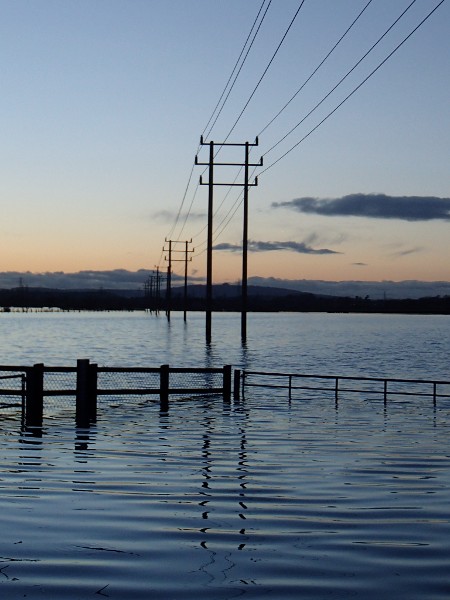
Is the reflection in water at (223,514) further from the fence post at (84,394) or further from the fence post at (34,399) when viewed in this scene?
the fence post at (34,399)


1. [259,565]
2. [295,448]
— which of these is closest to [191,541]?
[259,565]

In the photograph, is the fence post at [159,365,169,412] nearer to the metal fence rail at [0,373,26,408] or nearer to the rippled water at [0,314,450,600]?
the rippled water at [0,314,450,600]

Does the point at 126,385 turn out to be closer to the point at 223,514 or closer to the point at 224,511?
the point at 224,511

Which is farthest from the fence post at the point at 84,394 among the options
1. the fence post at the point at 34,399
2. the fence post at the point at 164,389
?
the fence post at the point at 164,389

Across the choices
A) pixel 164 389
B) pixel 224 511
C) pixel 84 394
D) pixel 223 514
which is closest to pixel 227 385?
pixel 164 389

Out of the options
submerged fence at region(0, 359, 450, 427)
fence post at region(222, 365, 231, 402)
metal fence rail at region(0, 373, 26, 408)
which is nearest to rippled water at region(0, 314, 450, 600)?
submerged fence at region(0, 359, 450, 427)

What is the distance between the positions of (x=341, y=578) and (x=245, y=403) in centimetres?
2082

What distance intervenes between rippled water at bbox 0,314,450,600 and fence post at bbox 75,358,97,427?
16.7 inches

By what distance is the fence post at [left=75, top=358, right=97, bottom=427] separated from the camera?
2145 cm

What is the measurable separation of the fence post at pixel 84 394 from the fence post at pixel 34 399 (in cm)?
93

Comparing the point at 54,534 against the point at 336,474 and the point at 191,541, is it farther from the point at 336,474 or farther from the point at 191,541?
the point at 336,474

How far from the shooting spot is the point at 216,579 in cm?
796

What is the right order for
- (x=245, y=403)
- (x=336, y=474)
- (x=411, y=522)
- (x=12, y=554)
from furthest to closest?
1. (x=245, y=403)
2. (x=336, y=474)
3. (x=411, y=522)
4. (x=12, y=554)

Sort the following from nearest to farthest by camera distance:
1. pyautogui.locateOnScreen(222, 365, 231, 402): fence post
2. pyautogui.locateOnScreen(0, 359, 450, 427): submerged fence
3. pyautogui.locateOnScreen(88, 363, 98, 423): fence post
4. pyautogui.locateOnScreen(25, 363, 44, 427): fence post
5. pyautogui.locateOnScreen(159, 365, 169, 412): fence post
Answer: pyautogui.locateOnScreen(25, 363, 44, 427): fence post → pyautogui.locateOnScreen(0, 359, 450, 427): submerged fence → pyautogui.locateOnScreen(88, 363, 98, 423): fence post → pyautogui.locateOnScreen(159, 365, 169, 412): fence post → pyautogui.locateOnScreen(222, 365, 231, 402): fence post
